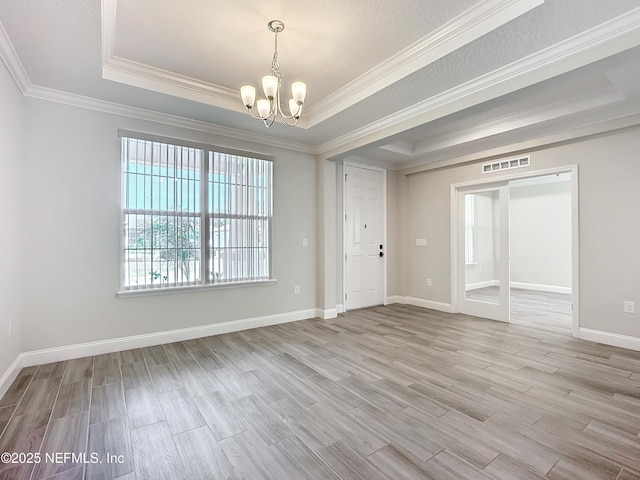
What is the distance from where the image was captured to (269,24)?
2.36 m

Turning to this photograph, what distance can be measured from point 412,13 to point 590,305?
400cm

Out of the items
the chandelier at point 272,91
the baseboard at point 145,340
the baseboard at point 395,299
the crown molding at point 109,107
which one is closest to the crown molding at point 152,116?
the crown molding at point 109,107

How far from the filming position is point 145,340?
353 centimetres

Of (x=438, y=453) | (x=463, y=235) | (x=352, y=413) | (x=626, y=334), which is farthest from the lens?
(x=463, y=235)

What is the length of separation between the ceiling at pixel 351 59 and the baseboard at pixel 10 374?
257 cm

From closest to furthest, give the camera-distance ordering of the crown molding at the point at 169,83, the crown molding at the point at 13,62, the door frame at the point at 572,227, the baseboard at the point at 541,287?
the crown molding at the point at 13,62
the crown molding at the point at 169,83
the door frame at the point at 572,227
the baseboard at the point at 541,287

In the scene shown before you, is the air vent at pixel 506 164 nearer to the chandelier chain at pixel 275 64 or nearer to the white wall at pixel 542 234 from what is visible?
the white wall at pixel 542 234

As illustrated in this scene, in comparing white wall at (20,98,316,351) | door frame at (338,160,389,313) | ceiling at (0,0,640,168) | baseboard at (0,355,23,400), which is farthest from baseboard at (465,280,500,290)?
baseboard at (0,355,23,400)

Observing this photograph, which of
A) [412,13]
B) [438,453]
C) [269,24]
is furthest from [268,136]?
[438,453]

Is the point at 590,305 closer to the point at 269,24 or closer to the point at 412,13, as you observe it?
the point at 412,13

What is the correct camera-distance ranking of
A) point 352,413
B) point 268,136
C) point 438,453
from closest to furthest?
1. point 438,453
2. point 352,413
3. point 268,136

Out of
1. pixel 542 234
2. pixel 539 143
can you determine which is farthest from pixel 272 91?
pixel 542 234

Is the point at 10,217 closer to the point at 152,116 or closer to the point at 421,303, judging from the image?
the point at 152,116

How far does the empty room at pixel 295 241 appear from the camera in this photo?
1.92 m
